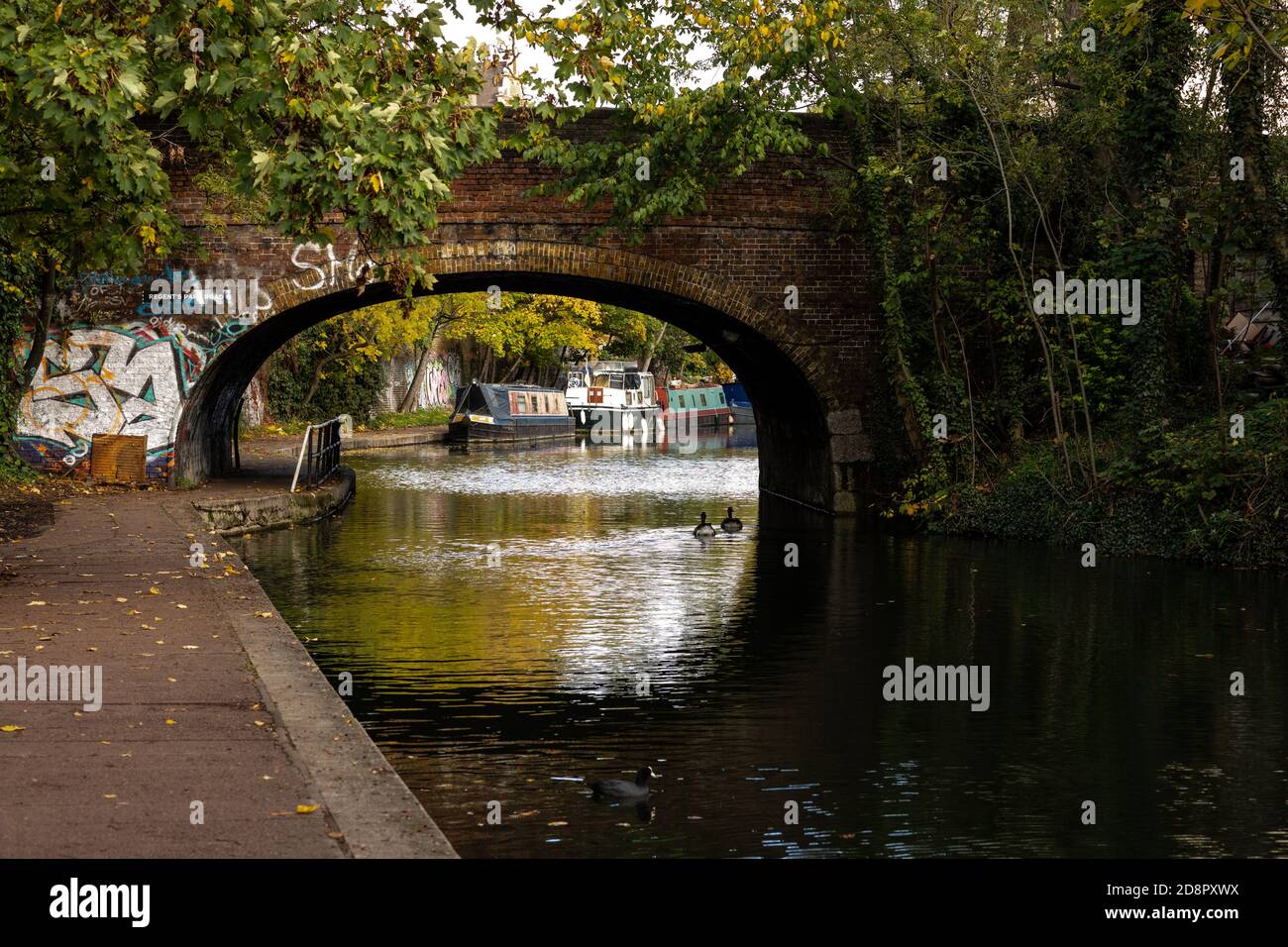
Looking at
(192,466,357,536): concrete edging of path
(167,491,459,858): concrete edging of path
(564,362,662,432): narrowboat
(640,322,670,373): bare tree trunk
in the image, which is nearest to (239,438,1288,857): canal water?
(192,466,357,536): concrete edging of path

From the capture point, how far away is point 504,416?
4066 centimetres

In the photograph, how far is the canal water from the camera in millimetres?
6445

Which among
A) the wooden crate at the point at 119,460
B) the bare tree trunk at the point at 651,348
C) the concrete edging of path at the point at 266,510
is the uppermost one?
the bare tree trunk at the point at 651,348

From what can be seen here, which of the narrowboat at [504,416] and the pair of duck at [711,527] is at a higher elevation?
the narrowboat at [504,416]

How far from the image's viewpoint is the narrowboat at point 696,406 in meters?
51.9

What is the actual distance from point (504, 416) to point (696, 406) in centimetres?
1397

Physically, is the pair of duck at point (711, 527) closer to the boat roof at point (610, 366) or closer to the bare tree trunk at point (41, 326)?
the bare tree trunk at point (41, 326)

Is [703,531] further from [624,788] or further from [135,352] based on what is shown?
[624,788]

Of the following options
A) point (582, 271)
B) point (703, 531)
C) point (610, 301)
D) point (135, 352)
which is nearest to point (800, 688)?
point (703, 531)

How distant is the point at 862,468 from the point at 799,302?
2402 millimetres

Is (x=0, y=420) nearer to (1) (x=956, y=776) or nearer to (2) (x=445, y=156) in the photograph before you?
(2) (x=445, y=156)

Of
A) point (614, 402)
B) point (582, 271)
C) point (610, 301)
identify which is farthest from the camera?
point (614, 402)

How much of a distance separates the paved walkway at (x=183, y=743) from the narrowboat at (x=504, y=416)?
29.1 meters

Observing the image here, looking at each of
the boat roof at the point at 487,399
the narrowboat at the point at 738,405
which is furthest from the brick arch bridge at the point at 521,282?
the narrowboat at the point at 738,405
